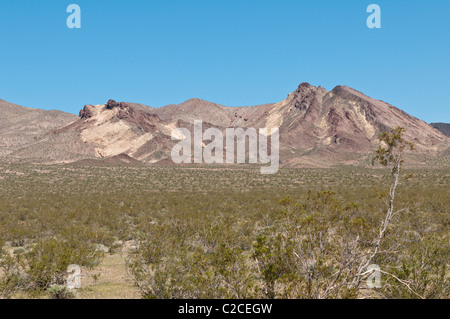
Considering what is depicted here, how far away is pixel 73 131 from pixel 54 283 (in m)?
109

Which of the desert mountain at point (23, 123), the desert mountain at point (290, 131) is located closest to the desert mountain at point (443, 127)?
the desert mountain at point (290, 131)

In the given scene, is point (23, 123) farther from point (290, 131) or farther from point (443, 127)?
point (443, 127)

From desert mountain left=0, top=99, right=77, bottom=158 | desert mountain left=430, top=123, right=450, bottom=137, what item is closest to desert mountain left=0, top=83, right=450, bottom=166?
desert mountain left=0, top=99, right=77, bottom=158

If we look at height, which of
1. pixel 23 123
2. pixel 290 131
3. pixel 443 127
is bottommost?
pixel 290 131

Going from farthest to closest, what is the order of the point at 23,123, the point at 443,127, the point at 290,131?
the point at 443,127
the point at 23,123
the point at 290,131

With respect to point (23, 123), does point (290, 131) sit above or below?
below

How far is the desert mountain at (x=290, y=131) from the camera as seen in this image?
9494 centimetres

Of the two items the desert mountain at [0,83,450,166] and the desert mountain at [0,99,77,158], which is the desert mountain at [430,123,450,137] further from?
the desert mountain at [0,99,77,158]

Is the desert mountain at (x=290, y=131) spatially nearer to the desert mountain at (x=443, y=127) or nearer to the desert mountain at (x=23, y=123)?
the desert mountain at (x=23, y=123)

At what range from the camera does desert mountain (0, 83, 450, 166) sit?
94.9m

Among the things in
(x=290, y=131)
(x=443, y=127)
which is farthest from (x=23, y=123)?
(x=443, y=127)

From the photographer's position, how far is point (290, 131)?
117688mm

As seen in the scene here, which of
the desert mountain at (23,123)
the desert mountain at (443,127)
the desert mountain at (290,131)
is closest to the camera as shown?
the desert mountain at (290,131)
